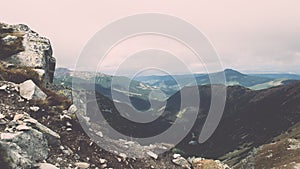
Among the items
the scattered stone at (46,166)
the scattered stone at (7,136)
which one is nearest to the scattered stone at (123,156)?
the scattered stone at (46,166)

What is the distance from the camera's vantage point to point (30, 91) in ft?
71.6

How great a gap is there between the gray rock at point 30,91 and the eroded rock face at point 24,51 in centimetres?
346

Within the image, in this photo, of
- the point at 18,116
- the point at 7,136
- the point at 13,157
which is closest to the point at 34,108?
the point at 18,116

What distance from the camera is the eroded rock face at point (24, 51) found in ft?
92.1

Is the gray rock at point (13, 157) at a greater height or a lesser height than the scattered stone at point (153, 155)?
greater

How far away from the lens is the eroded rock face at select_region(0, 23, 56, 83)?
28062 mm

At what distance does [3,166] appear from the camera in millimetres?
13844

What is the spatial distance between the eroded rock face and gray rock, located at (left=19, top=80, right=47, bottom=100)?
11.3 feet

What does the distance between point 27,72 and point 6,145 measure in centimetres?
1213

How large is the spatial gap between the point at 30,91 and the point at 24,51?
968 centimetres

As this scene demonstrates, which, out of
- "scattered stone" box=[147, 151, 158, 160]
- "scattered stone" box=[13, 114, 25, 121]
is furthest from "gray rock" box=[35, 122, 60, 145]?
"scattered stone" box=[147, 151, 158, 160]

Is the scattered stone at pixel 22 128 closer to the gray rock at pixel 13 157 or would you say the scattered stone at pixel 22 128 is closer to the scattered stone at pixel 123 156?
the gray rock at pixel 13 157

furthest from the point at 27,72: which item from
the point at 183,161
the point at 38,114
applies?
the point at 183,161

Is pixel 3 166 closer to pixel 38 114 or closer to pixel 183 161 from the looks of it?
pixel 38 114
